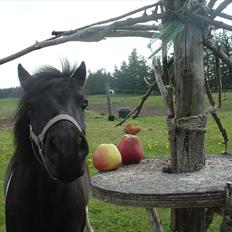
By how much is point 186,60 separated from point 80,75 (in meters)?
0.65

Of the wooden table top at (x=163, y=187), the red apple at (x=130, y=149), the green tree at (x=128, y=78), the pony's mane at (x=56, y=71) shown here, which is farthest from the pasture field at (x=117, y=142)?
the green tree at (x=128, y=78)

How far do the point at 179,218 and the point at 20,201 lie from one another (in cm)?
97

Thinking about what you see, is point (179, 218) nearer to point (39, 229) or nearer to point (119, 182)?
point (119, 182)

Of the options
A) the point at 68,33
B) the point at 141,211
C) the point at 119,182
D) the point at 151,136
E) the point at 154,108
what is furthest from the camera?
the point at 154,108

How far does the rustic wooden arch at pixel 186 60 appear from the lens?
2270 mm

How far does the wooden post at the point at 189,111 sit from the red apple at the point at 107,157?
381 mm

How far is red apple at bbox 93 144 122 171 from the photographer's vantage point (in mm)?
2732

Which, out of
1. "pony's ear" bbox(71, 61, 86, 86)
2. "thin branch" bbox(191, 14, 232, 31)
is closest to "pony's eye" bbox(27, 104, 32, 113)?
"pony's ear" bbox(71, 61, 86, 86)

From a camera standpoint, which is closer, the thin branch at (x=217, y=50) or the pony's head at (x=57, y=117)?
the pony's head at (x=57, y=117)

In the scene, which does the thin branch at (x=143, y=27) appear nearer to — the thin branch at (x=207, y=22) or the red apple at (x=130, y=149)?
the thin branch at (x=207, y=22)

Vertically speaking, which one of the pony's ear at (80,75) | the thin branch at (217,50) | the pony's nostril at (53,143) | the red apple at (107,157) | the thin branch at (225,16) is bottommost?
the red apple at (107,157)

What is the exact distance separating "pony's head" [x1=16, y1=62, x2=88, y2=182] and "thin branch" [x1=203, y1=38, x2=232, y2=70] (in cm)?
74

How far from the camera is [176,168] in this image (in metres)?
2.56

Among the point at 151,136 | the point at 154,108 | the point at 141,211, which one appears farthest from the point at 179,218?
the point at 154,108
